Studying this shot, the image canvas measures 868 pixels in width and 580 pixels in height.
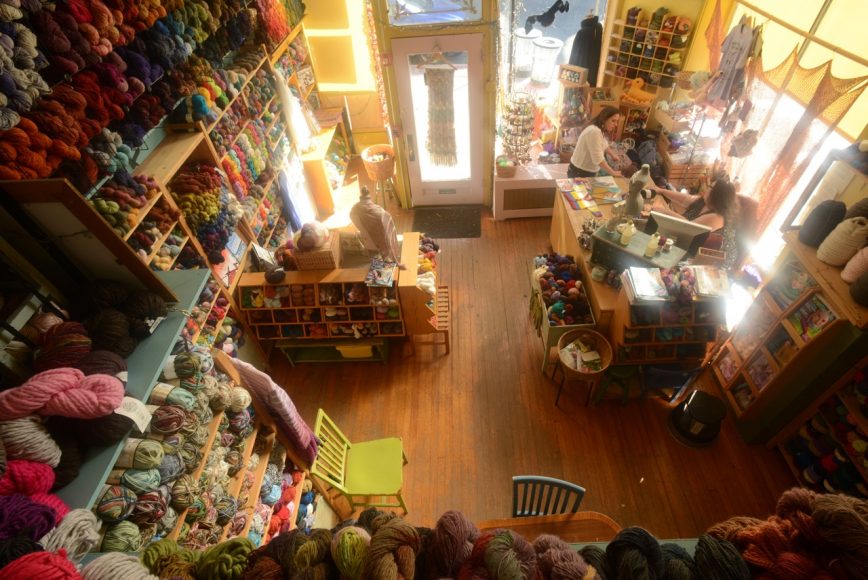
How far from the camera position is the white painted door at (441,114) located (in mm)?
4789

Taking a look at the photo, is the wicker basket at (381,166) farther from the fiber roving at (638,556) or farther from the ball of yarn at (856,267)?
the fiber roving at (638,556)

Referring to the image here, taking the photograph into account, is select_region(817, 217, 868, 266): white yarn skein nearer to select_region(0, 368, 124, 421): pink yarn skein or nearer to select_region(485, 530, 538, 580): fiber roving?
select_region(485, 530, 538, 580): fiber roving

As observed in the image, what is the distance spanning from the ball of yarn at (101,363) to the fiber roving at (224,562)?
34.0 inches

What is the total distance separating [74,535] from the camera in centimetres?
129

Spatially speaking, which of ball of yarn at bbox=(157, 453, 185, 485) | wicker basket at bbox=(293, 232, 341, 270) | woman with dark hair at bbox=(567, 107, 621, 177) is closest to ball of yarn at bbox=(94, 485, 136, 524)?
ball of yarn at bbox=(157, 453, 185, 485)

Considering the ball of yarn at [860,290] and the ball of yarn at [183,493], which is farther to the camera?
the ball of yarn at [860,290]

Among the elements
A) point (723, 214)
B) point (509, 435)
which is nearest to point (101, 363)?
point (509, 435)

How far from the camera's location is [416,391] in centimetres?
401

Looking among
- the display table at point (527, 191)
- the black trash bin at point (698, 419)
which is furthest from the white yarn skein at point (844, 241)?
the display table at point (527, 191)

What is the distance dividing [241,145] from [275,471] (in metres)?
2.82

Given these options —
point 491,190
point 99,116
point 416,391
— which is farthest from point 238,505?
point 491,190

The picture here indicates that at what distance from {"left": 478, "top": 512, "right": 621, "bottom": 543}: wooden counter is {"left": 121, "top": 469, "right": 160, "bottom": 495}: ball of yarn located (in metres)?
1.50

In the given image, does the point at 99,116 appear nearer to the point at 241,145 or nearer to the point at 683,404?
the point at 241,145

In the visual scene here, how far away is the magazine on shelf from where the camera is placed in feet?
8.73
